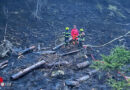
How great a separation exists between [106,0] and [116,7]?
1.72 metres

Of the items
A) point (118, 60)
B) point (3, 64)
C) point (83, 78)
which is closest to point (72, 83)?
point (83, 78)

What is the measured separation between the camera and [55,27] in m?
14.7

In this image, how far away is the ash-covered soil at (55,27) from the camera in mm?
7246

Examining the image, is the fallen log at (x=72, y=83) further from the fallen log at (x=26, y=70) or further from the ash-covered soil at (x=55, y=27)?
the fallen log at (x=26, y=70)

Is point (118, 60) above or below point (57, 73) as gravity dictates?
above

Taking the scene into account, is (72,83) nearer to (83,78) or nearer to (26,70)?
(83,78)

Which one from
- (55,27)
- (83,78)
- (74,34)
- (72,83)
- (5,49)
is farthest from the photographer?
(55,27)

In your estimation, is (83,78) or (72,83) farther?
(83,78)

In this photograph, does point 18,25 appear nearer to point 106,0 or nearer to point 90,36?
point 90,36

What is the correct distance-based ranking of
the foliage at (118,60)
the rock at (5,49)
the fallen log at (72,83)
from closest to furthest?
1. the foliage at (118,60)
2. the fallen log at (72,83)
3. the rock at (5,49)

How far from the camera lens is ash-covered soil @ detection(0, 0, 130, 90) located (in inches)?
285

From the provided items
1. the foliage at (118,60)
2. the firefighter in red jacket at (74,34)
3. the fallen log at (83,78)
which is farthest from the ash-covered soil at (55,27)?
the foliage at (118,60)

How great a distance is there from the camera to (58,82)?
279 inches

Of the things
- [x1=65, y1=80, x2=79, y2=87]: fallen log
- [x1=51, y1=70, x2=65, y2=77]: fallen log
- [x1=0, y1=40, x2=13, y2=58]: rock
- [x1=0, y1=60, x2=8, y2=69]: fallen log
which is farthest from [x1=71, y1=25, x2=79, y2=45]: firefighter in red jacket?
[x1=0, y1=60, x2=8, y2=69]: fallen log
